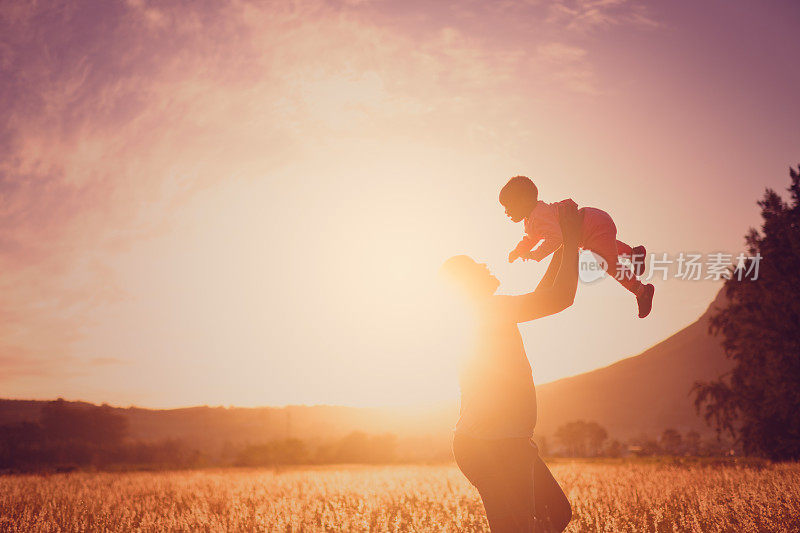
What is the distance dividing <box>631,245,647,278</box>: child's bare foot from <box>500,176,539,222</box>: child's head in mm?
1081

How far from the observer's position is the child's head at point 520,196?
3904mm

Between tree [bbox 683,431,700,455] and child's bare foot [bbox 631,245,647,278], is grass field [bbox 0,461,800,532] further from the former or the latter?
tree [bbox 683,431,700,455]

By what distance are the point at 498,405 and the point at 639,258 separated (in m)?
2.21

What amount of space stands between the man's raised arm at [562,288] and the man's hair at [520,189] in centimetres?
131

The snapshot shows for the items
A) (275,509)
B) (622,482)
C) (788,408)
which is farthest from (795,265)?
(275,509)

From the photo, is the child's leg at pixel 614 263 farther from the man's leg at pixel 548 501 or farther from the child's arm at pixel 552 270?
the man's leg at pixel 548 501

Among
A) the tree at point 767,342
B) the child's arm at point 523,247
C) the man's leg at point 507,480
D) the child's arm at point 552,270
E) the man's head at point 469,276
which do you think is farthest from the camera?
the tree at point 767,342

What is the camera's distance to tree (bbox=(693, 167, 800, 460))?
23844 millimetres

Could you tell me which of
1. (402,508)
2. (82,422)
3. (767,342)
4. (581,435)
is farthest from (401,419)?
(402,508)

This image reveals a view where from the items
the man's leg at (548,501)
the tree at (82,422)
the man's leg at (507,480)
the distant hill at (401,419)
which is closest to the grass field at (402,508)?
the man's leg at (548,501)

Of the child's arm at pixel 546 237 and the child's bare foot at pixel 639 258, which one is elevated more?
the child's arm at pixel 546 237

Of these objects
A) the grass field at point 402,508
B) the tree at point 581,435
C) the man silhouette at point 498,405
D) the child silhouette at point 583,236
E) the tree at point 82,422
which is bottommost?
the tree at point 581,435

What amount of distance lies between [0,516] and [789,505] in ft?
34.3

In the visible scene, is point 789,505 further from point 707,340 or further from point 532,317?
point 707,340
